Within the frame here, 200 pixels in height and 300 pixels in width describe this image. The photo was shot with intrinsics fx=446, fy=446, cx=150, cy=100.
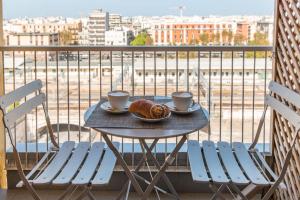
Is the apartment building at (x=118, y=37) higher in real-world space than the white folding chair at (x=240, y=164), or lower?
higher

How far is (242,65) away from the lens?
3498 mm

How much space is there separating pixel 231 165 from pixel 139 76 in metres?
1.33

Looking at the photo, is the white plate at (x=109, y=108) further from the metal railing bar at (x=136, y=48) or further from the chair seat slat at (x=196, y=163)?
the metal railing bar at (x=136, y=48)

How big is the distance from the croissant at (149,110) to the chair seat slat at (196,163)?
38 cm

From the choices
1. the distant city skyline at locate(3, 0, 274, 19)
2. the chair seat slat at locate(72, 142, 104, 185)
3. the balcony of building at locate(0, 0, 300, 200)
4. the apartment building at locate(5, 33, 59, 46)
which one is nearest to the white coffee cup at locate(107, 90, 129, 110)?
the chair seat slat at locate(72, 142, 104, 185)

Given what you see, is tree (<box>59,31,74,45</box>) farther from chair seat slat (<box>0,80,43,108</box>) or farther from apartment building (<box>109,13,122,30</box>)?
chair seat slat (<box>0,80,43,108</box>)

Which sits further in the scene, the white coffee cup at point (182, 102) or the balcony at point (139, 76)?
the balcony at point (139, 76)

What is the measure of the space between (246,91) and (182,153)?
82cm

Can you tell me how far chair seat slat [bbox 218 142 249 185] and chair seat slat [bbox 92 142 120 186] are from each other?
653mm

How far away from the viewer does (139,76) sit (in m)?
3.61

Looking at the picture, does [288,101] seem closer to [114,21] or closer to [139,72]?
[139,72]

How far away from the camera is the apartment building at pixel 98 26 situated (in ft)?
11.6

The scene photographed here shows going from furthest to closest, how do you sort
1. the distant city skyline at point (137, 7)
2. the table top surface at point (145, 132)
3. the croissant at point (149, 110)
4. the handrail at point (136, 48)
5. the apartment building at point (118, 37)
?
the distant city skyline at point (137, 7), the apartment building at point (118, 37), the handrail at point (136, 48), the croissant at point (149, 110), the table top surface at point (145, 132)

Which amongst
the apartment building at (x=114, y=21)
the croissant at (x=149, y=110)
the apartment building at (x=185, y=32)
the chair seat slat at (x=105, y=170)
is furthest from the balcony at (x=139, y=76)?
the croissant at (x=149, y=110)
